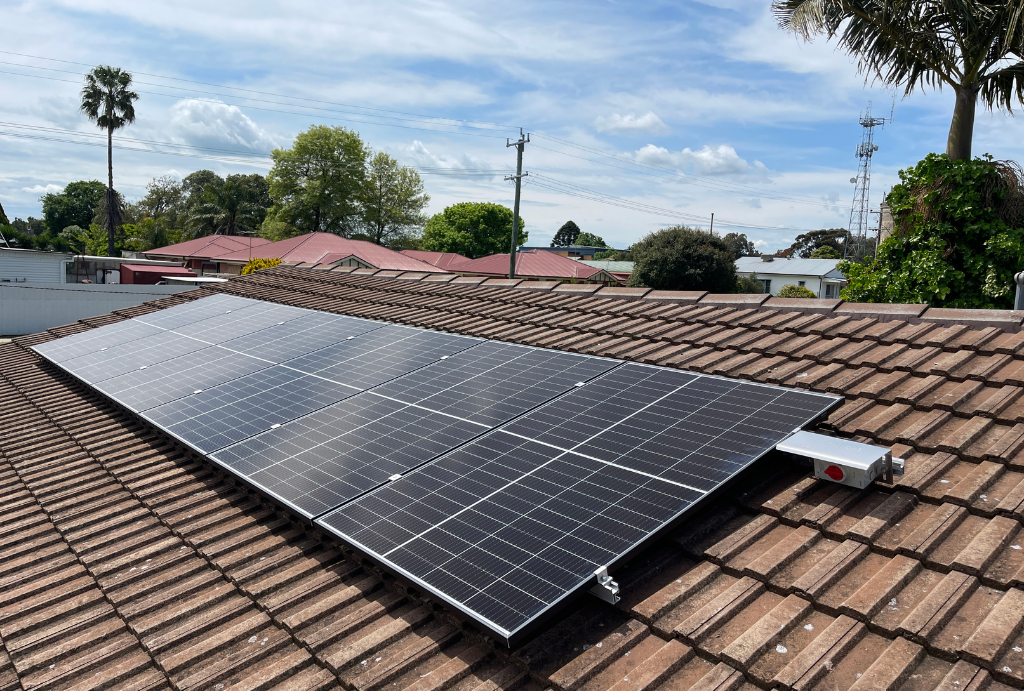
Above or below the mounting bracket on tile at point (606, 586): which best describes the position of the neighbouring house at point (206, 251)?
above

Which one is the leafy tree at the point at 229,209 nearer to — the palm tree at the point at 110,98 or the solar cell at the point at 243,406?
the palm tree at the point at 110,98

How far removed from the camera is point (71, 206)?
117438 millimetres

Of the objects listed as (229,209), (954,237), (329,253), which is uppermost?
(229,209)

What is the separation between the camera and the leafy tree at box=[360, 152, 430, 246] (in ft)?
288

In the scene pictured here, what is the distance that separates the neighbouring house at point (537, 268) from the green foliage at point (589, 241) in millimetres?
109940

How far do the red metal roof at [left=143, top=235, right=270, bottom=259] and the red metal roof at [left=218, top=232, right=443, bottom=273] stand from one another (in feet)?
10.4

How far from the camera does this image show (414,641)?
3.97 metres

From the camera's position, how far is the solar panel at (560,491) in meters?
3.88

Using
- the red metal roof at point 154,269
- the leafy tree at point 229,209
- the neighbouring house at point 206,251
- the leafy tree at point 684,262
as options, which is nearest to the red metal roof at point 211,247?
the neighbouring house at point 206,251

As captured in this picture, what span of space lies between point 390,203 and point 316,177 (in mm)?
10609

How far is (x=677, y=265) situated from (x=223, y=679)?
44417 mm

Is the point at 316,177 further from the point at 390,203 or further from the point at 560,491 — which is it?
the point at 560,491

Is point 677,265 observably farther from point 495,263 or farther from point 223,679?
point 223,679

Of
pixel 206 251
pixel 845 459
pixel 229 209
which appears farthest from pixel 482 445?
pixel 229 209
